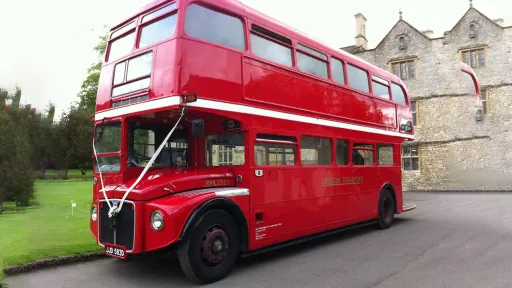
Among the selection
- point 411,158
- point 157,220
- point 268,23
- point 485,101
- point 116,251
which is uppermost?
point 485,101

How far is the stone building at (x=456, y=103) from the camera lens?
955 inches

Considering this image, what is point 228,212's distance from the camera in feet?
19.9

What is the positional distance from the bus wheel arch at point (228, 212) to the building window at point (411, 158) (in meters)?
23.5

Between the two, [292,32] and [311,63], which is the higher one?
[292,32]

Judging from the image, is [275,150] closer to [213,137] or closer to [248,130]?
[248,130]

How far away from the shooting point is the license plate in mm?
5464

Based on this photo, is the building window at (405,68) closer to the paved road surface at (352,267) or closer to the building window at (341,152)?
the paved road surface at (352,267)

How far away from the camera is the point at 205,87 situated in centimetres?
588

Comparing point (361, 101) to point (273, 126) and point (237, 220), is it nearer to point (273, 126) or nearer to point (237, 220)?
point (273, 126)

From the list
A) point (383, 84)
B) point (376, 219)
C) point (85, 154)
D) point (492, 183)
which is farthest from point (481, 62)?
point (85, 154)

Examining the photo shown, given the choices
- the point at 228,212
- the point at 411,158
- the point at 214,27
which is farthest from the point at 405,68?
the point at 228,212

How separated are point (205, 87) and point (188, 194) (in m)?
1.61

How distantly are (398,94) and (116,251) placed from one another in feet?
30.7

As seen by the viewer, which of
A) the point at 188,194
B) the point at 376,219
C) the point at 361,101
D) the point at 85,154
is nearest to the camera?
the point at 188,194
